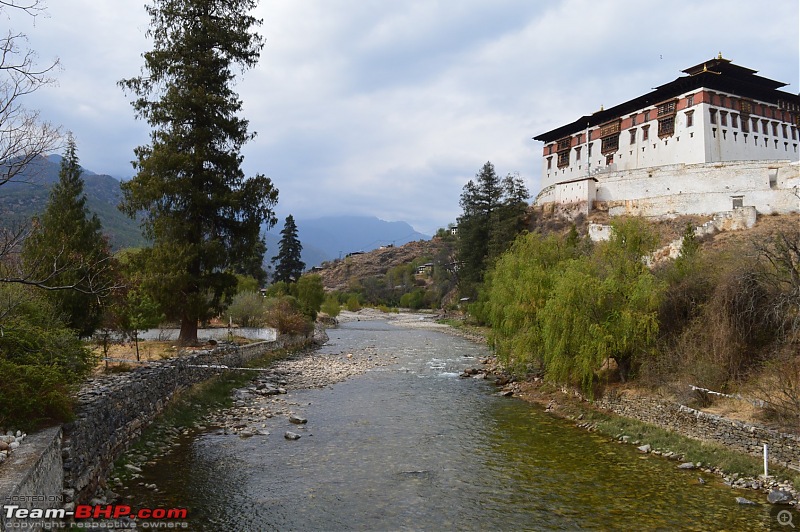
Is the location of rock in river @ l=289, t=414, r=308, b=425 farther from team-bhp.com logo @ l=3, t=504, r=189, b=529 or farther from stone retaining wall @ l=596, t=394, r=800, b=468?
stone retaining wall @ l=596, t=394, r=800, b=468

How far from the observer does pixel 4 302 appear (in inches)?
448

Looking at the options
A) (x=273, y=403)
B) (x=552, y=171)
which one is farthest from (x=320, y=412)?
(x=552, y=171)

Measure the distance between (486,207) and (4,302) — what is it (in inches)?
2183

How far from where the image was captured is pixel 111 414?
11352mm

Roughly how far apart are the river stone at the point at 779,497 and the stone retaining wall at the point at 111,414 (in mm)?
12638

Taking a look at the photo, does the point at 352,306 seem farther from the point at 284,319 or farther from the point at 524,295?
the point at 524,295

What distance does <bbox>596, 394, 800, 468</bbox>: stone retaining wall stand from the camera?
11.2 meters

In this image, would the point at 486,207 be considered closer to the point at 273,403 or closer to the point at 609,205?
the point at 609,205

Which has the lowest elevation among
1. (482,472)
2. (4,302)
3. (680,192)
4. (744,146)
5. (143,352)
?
(482,472)

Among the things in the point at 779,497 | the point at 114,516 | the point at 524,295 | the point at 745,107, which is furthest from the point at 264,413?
the point at 745,107

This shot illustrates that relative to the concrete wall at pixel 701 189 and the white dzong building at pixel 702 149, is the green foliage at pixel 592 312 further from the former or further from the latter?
the white dzong building at pixel 702 149

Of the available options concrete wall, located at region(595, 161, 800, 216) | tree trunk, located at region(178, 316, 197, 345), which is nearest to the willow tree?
tree trunk, located at region(178, 316, 197, 345)

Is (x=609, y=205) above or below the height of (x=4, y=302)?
above

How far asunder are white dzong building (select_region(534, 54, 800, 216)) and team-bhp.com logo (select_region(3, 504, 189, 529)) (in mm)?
47538
